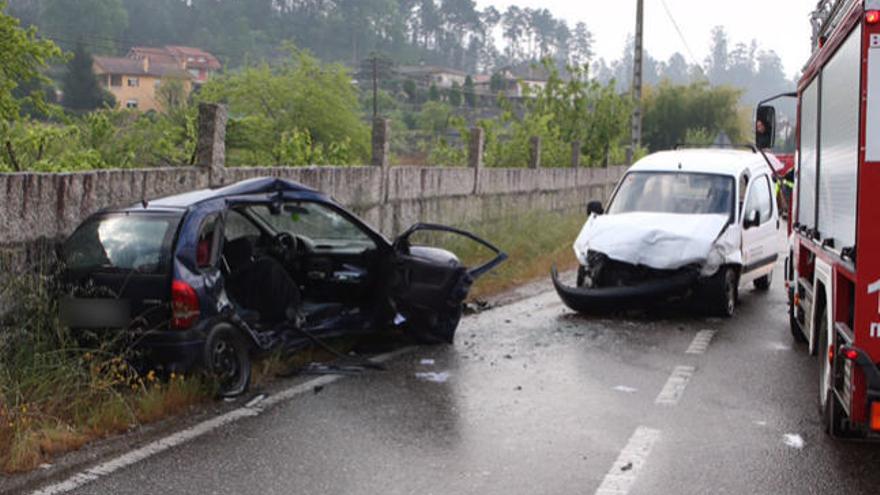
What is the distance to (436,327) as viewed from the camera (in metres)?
9.48

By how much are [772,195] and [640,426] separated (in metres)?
7.97

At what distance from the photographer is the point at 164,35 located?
106500 millimetres

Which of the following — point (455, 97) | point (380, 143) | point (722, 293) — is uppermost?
point (455, 97)

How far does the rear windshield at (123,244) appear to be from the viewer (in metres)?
7.07

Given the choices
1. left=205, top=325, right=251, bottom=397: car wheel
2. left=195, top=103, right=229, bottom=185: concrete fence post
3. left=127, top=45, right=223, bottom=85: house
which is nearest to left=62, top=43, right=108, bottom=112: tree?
left=127, top=45, right=223, bottom=85: house

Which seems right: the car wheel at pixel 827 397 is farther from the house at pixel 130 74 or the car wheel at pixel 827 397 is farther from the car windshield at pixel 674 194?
the house at pixel 130 74

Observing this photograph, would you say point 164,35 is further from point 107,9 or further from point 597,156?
point 597,156

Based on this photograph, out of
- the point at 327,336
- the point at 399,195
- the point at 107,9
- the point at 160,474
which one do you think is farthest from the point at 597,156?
the point at 107,9

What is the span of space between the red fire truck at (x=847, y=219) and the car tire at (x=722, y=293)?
11.8 feet

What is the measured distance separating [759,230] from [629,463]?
25.4ft

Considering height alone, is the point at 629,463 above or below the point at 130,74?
below

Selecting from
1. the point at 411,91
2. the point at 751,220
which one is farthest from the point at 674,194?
the point at 411,91

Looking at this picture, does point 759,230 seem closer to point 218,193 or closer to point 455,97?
point 218,193

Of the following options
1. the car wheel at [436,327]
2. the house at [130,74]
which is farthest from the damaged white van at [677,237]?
the house at [130,74]
